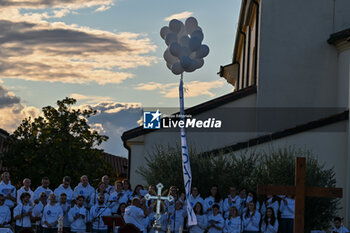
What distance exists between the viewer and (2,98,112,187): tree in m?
36.8

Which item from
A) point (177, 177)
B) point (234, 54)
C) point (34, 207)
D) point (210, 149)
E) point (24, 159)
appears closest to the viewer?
point (34, 207)

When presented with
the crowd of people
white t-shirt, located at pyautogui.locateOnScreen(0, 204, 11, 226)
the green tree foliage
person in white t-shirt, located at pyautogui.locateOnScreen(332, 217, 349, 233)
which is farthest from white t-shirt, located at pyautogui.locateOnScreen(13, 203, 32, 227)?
person in white t-shirt, located at pyautogui.locateOnScreen(332, 217, 349, 233)

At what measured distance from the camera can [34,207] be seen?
1906cm

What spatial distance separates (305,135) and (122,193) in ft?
26.0

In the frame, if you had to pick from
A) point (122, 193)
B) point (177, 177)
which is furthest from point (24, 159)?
point (122, 193)

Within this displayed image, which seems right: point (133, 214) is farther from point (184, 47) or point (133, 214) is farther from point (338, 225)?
point (338, 225)

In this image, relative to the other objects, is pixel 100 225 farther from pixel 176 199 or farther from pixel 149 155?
pixel 149 155

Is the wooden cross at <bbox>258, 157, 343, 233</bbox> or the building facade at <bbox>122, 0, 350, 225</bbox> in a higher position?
the building facade at <bbox>122, 0, 350, 225</bbox>

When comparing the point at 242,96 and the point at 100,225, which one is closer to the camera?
the point at 100,225

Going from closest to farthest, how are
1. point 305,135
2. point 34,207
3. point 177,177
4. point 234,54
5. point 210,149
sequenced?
1. point 34,207
2. point 177,177
3. point 305,135
4. point 210,149
5. point 234,54

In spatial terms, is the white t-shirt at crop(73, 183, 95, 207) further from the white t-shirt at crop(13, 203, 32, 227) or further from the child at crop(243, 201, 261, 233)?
the child at crop(243, 201, 261, 233)

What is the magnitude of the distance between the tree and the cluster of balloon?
18.3 meters

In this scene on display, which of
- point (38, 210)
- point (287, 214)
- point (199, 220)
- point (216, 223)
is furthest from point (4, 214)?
point (287, 214)

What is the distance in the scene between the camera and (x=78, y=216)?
19.2 meters
